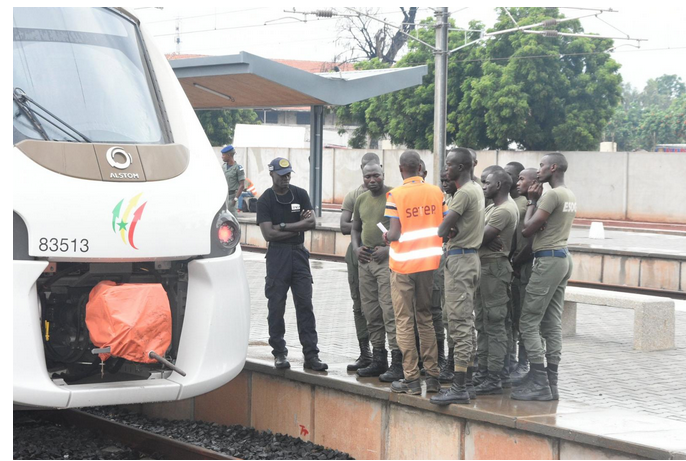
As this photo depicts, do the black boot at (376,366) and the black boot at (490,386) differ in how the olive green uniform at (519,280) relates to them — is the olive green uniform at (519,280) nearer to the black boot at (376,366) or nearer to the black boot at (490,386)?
the black boot at (490,386)

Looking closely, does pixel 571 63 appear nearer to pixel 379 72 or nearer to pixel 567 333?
pixel 379 72

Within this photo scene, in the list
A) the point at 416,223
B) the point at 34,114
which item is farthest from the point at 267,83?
the point at 34,114

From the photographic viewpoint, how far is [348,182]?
39.0m

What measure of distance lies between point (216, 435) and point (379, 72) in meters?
16.8

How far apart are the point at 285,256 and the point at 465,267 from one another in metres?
1.74

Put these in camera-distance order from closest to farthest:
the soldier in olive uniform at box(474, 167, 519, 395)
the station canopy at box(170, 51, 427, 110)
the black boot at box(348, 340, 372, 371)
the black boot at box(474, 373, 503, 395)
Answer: the black boot at box(474, 373, 503, 395) < the soldier in olive uniform at box(474, 167, 519, 395) < the black boot at box(348, 340, 372, 371) < the station canopy at box(170, 51, 427, 110)

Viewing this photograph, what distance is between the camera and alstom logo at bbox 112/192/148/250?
5.52 m

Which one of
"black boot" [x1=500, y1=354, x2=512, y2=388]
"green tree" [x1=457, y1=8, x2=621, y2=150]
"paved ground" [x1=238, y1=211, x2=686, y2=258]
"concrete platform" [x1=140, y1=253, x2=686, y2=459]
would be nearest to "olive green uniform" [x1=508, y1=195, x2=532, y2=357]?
"black boot" [x1=500, y1=354, x2=512, y2=388]

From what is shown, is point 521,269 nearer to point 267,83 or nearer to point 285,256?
point 285,256

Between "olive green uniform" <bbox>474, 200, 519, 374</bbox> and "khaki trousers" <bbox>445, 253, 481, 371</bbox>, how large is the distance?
0.36 m

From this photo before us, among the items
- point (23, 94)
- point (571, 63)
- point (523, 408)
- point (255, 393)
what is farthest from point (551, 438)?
point (571, 63)

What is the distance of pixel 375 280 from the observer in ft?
24.4

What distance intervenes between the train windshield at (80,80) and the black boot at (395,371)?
2.47m

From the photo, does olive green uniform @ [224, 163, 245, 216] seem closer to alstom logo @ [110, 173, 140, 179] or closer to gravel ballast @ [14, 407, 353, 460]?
gravel ballast @ [14, 407, 353, 460]
